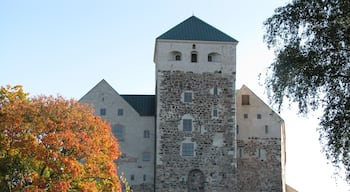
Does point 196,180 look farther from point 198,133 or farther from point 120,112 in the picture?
point 120,112

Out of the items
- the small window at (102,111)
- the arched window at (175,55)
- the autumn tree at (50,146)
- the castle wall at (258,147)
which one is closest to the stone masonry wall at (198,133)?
the arched window at (175,55)

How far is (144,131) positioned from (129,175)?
3.44 m

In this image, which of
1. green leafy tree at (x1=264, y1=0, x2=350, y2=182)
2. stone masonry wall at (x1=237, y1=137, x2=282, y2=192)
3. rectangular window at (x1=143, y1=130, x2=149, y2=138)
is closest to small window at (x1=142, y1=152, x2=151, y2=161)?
rectangular window at (x1=143, y1=130, x2=149, y2=138)

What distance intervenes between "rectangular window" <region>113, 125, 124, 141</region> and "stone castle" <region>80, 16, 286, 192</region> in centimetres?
7

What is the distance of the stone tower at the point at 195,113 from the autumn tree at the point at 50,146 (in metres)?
13.5

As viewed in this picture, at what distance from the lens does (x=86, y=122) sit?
1134 inches

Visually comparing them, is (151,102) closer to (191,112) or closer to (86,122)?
(191,112)

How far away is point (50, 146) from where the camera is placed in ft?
86.8

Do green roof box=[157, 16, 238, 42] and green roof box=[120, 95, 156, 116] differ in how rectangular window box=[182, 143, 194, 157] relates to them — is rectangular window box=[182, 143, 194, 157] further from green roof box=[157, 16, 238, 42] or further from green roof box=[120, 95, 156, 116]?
green roof box=[157, 16, 238, 42]

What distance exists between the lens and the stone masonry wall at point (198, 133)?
4191cm

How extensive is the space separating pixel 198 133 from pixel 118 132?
19.4 ft

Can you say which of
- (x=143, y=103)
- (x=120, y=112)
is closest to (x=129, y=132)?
(x=120, y=112)

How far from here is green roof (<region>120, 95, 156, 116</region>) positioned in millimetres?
45156

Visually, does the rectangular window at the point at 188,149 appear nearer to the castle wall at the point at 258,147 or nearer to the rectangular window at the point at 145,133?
the rectangular window at the point at 145,133
